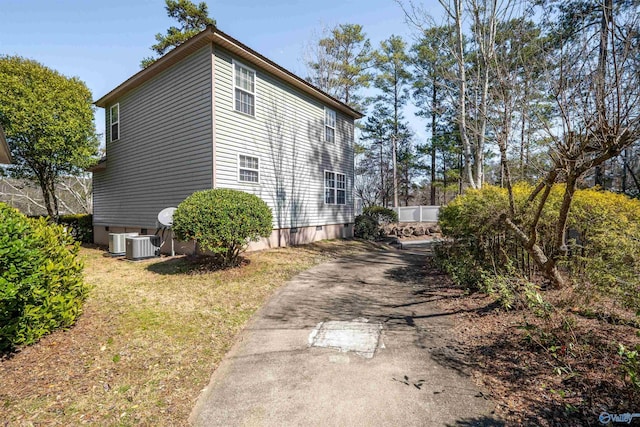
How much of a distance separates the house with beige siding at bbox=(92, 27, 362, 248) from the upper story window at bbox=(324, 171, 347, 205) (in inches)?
2.1

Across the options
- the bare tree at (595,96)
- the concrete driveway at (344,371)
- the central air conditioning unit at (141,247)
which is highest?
the bare tree at (595,96)

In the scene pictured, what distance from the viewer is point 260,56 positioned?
9.61 metres

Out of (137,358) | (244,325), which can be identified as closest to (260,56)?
(244,325)

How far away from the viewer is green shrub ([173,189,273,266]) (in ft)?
21.4

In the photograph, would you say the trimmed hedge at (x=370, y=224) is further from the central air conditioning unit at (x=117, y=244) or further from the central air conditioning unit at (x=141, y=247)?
the central air conditioning unit at (x=117, y=244)

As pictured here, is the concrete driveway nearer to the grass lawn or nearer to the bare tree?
the grass lawn

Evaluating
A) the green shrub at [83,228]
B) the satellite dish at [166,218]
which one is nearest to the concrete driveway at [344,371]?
the satellite dish at [166,218]

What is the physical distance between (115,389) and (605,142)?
19.2 ft

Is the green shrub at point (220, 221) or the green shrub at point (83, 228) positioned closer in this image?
the green shrub at point (220, 221)

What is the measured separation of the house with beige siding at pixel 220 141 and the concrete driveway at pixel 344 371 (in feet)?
19.3

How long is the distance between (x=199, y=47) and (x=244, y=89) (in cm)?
177

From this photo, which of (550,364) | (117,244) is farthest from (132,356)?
(117,244)

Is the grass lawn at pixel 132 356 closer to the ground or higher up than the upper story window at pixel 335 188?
closer to the ground

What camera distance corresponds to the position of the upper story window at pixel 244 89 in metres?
9.44
